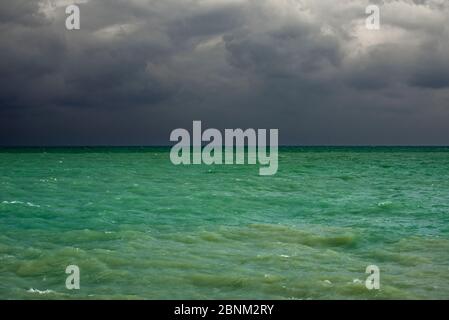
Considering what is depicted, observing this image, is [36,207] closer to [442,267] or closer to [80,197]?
[80,197]

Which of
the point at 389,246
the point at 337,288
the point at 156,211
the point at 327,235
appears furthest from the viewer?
the point at 156,211

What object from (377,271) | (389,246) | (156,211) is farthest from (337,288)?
(156,211)

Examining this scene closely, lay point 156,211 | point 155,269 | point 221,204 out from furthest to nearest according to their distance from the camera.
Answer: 1. point 221,204
2. point 156,211
3. point 155,269

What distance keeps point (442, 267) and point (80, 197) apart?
19990 mm

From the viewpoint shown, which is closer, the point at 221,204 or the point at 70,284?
the point at 70,284
